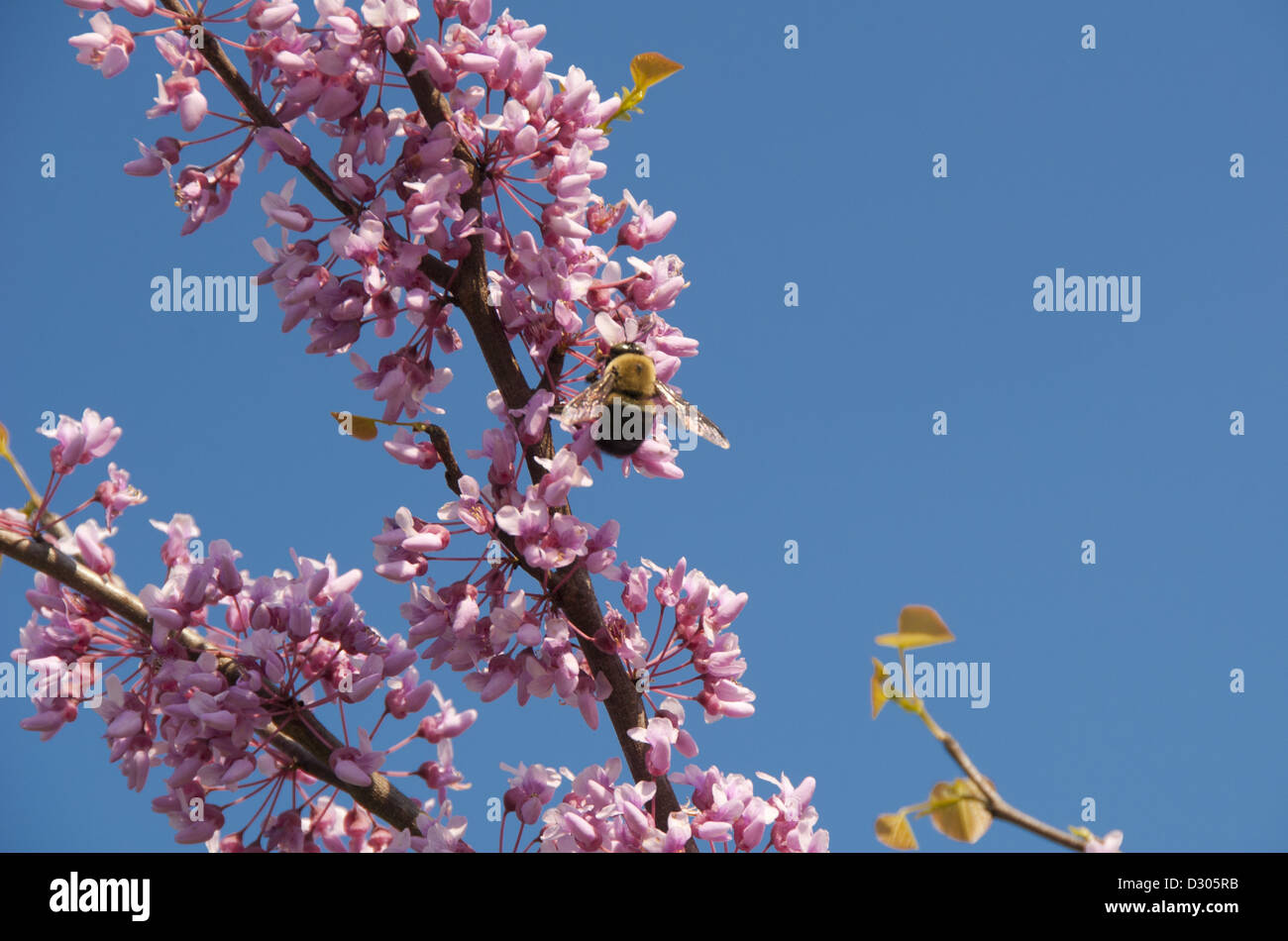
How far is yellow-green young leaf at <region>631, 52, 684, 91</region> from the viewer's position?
Answer: 89.8 inches

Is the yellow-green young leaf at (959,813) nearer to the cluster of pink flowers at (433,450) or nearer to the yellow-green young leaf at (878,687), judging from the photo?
the yellow-green young leaf at (878,687)

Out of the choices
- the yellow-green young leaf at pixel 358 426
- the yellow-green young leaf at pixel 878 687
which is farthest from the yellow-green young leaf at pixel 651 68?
the yellow-green young leaf at pixel 878 687

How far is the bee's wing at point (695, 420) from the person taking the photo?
2.55 metres

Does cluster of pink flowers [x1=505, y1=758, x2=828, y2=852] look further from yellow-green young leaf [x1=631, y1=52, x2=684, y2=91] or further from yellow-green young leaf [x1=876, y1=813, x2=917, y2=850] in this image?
yellow-green young leaf [x1=631, y1=52, x2=684, y2=91]

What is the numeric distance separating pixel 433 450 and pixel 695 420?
0.71m

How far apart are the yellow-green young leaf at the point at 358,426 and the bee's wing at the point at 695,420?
761 mm

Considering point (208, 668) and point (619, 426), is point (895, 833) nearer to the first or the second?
point (619, 426)

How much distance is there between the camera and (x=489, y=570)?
2.38 meters

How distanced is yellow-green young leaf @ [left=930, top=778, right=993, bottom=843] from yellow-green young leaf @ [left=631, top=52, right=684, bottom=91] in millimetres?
1715

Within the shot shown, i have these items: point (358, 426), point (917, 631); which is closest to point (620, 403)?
point (358, 426)
